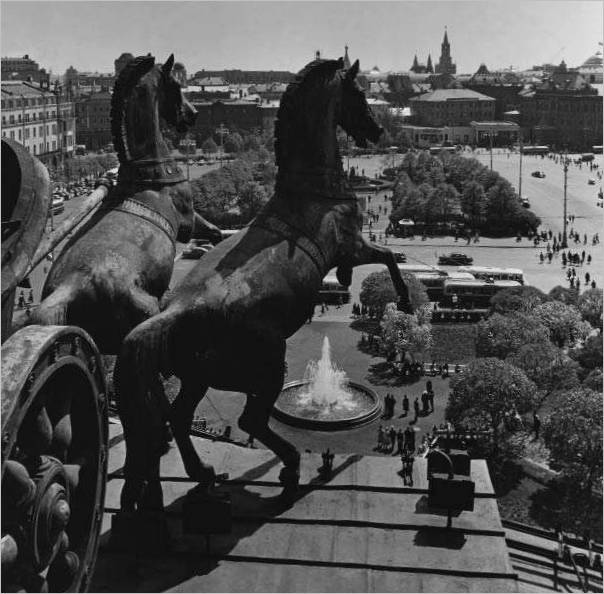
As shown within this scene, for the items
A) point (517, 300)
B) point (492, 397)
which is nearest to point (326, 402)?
point (492, 397)

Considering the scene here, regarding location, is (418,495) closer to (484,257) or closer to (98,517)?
(98,517)

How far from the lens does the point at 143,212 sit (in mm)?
14148

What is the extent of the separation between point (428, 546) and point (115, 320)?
5442mm

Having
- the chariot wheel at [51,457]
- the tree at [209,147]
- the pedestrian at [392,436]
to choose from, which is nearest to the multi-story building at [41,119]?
the tree at [209,147]

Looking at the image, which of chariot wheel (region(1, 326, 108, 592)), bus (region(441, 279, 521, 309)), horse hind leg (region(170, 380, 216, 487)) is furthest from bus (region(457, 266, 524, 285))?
chariot wheel (region(1, 326, 108, 592))

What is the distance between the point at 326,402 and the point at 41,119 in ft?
325

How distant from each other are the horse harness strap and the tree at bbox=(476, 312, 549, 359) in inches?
1061

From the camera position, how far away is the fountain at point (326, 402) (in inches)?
1411

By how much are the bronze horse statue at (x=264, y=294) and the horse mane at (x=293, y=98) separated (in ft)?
0.05

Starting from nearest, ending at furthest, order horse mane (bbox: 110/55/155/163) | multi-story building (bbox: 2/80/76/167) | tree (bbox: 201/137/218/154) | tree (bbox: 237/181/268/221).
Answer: horse mane (bbox: 110/55/155/163) → tree (bbox: 237/181/268/221) → multi-story building (bbox: 2/80/76/167) → tree (bbox: 201/137/218/154)

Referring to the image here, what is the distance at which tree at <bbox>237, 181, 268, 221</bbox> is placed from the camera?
90188 millimetres

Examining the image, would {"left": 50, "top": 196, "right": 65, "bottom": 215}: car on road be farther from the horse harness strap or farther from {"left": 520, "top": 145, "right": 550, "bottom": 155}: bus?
{"left": 520, "top": 145, "right": 550, "bottom": 155}: bus

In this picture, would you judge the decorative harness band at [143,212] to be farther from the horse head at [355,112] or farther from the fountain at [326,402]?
the fountain at [326,402]

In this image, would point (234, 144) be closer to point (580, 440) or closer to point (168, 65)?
point (580, 440)
